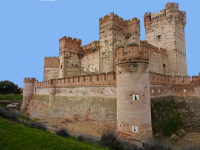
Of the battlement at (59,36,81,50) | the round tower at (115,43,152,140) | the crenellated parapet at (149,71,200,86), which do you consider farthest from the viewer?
the battlement at (59,36,81,50)

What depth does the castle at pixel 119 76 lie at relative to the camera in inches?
418

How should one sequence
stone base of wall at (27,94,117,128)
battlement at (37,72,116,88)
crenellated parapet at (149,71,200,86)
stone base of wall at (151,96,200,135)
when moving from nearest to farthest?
stone base of wall at (151,96,200,135)
stone base of wall at (27,94,117,128)
battlement at (37,72,116,88)
crenellated parapet at (149,71,200,86)

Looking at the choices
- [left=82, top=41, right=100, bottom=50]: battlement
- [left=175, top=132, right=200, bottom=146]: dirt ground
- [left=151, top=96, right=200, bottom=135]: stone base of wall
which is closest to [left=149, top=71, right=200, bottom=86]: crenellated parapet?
[left=151, top=96, right=200, bottom=135]: stone base of wall

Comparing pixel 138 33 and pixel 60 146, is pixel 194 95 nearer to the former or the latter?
pixel 138 33

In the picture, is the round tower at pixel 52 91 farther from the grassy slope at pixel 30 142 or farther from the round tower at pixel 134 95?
the round tower at pixel 134 95

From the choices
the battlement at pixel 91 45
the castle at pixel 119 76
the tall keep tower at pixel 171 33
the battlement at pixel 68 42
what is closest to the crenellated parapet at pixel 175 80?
the castle at pixel 119 76

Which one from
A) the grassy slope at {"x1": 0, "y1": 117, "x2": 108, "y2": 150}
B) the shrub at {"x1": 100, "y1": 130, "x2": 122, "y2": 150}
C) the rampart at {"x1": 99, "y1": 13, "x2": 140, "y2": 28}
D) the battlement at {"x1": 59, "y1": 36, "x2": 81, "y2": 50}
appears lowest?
the shrub at {"x1": 100, "y1": 130, "x2": 122, "y2": 150}

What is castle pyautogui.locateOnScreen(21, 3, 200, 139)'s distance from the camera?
10.6 m

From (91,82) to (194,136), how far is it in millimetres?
11258

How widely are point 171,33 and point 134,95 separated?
2122 centimetres

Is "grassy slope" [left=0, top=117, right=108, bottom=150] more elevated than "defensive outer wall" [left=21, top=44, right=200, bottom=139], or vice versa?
"defensive outer wall" [left=21, top=44, right=200, bottom=139]

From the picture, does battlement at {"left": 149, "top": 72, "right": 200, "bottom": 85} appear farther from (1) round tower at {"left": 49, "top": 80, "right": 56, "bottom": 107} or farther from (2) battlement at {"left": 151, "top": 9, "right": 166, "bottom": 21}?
(2) battlement at {"left": 151, "top": 9, "right": 166, "bottom": 21}

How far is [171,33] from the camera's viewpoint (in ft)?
85.1

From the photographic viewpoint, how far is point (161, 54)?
26016mm
